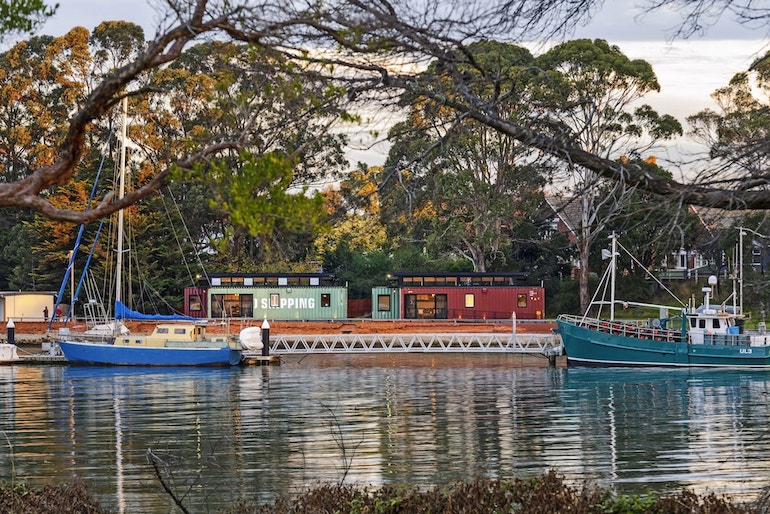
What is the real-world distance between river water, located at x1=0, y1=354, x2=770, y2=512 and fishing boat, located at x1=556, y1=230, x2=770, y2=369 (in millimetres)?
832

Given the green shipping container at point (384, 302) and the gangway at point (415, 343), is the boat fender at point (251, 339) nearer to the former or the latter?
the gangway at point (415, 343)

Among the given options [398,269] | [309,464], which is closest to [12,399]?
[309,464]

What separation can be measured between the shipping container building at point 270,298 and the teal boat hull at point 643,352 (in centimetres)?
1711

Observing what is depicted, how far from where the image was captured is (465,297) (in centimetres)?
6241

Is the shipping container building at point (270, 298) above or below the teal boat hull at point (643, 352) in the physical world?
above

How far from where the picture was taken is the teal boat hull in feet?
156

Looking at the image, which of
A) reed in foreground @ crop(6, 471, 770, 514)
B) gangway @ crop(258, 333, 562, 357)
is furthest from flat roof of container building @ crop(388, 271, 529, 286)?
reed in foreground @ crop(6, 471, 770, 514)

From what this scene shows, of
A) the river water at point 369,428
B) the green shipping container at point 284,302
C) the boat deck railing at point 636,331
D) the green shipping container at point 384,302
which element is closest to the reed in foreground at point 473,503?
the river water at point 369,428

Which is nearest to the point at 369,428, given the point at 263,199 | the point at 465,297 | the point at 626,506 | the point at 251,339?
the point at 626,506

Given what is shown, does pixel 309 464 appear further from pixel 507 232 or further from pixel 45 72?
pixel 45 72

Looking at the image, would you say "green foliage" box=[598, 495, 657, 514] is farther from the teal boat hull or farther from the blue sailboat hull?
the blue sailboat hull

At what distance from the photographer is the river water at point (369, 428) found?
844 inches

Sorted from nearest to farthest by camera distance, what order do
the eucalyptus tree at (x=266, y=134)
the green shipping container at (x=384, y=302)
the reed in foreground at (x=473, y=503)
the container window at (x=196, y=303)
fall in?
1. the eucalyptus tree at (x=266, y=134)
2. the reed in foreground at (x=473, y=503)
3. the container window at (x=196, y=303)
4. the green shipping container at (x=384, y=302)

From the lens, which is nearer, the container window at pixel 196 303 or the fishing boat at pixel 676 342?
the fishing boat at pixel 676 342
